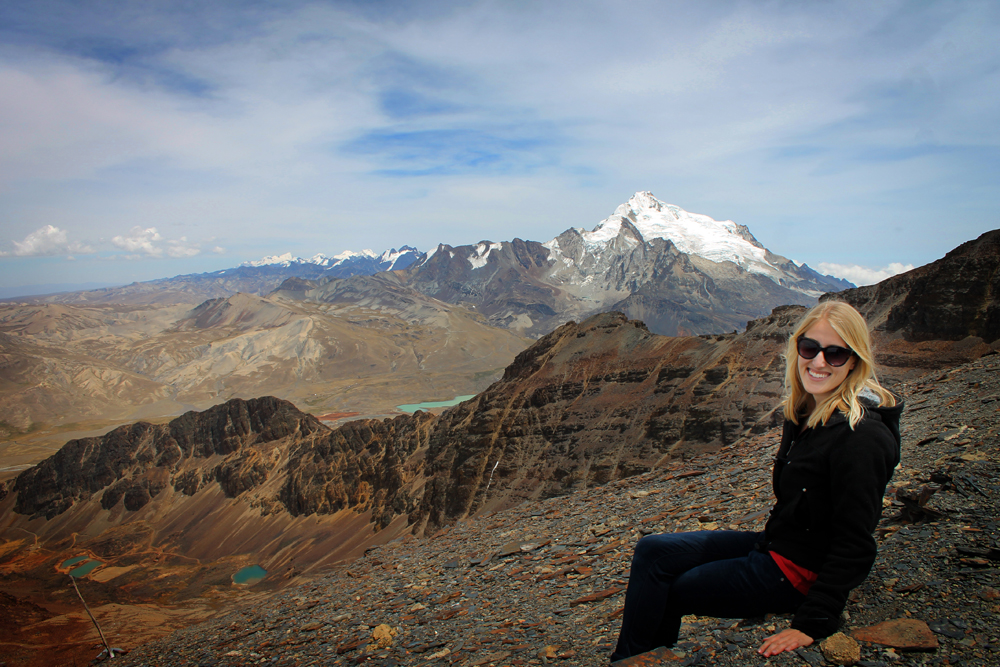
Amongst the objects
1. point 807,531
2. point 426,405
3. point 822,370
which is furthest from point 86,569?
point 426,405

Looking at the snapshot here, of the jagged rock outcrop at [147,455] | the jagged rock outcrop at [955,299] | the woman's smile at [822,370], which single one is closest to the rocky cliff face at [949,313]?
the jagged rock outcrop at [955,299]

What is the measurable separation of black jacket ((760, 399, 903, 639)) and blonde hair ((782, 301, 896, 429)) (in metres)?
0.07

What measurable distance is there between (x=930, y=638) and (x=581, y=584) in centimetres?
638

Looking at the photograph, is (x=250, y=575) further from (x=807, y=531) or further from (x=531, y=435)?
(x=807, y=531)

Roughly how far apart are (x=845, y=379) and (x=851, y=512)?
1.03 meters

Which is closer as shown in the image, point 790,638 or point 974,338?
point 790,638

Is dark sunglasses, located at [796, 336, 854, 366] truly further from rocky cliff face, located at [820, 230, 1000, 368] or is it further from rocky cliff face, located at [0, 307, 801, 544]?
rocky cliff face, located at [820, 230, 1000, 368]

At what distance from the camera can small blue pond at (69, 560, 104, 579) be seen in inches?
2373

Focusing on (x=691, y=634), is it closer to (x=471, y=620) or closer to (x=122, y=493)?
(x=471, y=620)

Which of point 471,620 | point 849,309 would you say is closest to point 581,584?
point 471,620

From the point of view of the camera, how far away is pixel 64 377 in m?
178

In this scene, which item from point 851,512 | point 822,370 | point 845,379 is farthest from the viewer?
point 822,370

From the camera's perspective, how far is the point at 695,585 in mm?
4402

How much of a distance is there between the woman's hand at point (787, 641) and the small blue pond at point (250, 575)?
58.0 meters
